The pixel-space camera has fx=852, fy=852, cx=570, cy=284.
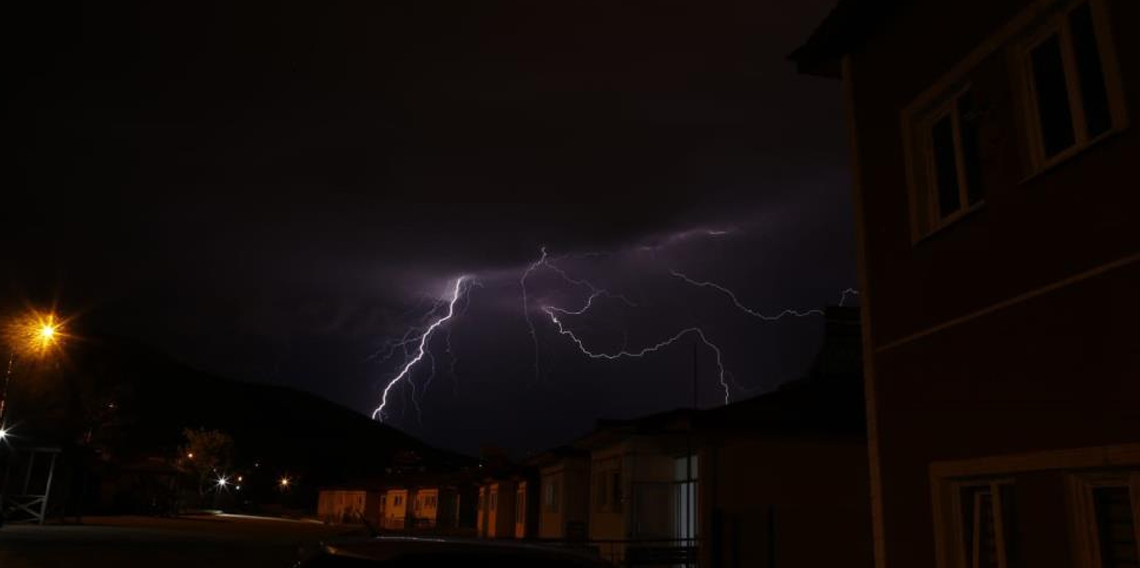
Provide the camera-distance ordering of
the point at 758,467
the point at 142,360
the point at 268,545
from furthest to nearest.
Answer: the point at 142,360, the point at 268,545, the point at 758,467

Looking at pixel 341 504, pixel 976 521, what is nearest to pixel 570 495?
pixel 976 521

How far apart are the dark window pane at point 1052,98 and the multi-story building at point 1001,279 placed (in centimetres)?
2

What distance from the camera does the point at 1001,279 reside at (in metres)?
6.46

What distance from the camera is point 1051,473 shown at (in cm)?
575

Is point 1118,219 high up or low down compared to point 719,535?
up

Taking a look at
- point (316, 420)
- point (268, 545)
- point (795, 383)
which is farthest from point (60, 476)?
point (316, 420)

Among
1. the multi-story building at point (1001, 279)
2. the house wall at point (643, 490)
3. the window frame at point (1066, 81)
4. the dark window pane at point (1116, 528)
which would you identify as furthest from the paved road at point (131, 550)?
the window frame at point (1066, 81)

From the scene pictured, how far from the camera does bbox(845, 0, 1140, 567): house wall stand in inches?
214

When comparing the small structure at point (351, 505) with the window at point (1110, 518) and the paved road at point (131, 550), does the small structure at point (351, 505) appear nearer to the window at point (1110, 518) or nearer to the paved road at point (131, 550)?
the paved road at point (131, 550)

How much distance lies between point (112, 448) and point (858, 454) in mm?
51222

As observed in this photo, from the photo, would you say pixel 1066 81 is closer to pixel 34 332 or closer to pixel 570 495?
pixel 570 495

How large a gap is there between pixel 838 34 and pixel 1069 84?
139 inches

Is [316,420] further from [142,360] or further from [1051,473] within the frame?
[1051,473]

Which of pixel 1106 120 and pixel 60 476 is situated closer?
pixel 1106 120
